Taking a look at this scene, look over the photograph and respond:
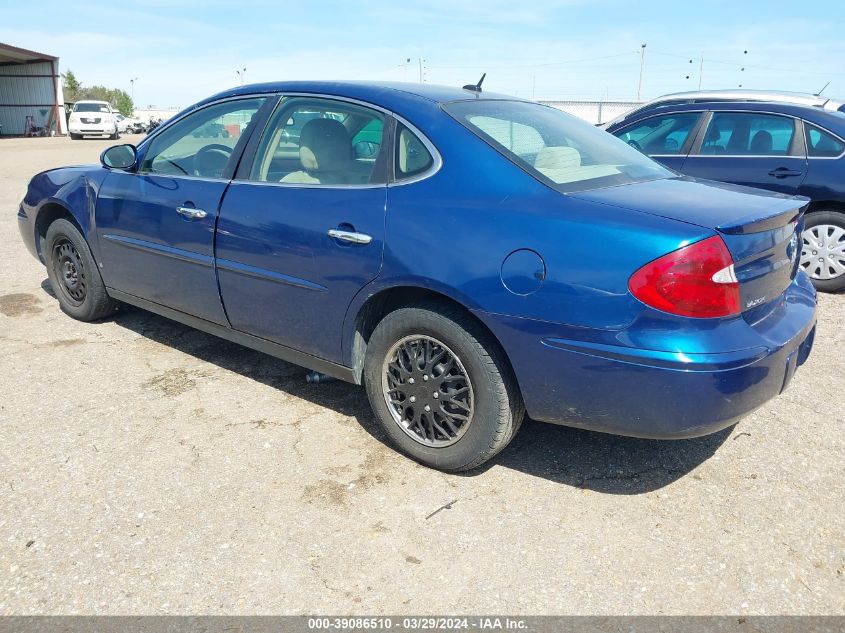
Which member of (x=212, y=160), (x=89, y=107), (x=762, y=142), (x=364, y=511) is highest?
(x=89, y=107)

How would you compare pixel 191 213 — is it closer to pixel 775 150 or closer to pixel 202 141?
pixel 202 141

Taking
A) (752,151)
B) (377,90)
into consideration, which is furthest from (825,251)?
(377,90)

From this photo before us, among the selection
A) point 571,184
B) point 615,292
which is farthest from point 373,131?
point 615,292

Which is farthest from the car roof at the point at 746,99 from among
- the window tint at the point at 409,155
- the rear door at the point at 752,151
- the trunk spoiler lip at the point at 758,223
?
the window tint at the point at 409,155

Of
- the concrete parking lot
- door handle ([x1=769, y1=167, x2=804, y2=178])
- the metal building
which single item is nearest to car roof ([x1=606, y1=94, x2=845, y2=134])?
door handle ([x1=769, y1=167, x2=804, y2=178])

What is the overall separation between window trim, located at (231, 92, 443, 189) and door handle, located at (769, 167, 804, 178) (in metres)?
4.42

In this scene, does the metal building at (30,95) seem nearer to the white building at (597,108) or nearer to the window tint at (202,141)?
the white building at (597,108)

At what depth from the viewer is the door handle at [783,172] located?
19.8 ft

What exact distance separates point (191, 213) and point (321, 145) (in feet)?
2.76

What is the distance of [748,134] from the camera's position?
6289 millimetres

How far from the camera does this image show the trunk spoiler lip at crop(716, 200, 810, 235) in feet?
8.08

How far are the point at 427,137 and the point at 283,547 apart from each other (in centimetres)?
178

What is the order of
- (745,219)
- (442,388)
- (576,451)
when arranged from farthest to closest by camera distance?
(576,451) → (442,388) → (745,219)

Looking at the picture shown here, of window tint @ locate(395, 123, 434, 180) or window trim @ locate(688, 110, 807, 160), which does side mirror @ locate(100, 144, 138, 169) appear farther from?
window trim @ locate(688, 110, 807, 160)
